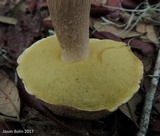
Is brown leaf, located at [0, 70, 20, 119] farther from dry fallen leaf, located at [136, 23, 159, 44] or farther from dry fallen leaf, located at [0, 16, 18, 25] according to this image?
dry fallen leaf, located at [136, 23, 159, 44]

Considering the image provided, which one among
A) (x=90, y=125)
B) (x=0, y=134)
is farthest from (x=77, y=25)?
(x=0, y=134)

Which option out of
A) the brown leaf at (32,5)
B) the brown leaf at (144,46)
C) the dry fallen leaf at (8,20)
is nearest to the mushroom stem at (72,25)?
the brown leaf at (144,46)

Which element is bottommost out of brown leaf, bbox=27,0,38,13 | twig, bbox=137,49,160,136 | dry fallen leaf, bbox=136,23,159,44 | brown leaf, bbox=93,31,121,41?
twig, bbox=137,49,160,136

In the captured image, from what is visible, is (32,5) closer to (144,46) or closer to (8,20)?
(8,20)

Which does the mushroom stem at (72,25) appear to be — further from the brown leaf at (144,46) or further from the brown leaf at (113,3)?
the brown leaf at (113,3)

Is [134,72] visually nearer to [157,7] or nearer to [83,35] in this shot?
[83,35]

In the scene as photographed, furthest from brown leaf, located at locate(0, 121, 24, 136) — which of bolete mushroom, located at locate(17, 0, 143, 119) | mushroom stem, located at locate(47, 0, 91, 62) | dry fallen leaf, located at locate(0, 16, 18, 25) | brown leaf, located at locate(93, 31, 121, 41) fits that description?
dry fallen leaf, located at locate(0, 16, 18, 25)
